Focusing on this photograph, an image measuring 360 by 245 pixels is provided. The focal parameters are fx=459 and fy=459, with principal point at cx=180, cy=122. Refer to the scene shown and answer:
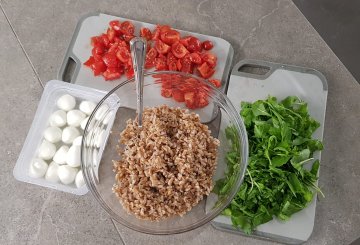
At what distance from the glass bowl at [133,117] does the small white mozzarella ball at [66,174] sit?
0.41ft

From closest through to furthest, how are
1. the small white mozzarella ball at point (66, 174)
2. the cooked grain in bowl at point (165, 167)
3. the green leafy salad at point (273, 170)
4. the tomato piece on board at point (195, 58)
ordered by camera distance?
the cooked grain in bowl at point (165, 167)
the green leafy salad at point (273, 170)
the small white mozzarella ball at point (66, 174)
the tomato piece on board at point (195, 58)

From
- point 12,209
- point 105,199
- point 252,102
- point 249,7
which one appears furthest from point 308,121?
point 12,209

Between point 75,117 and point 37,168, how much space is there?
196mm

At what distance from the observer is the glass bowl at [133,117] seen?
1.25m

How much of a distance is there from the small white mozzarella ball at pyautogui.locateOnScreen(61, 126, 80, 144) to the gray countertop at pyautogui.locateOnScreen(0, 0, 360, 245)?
0.17m

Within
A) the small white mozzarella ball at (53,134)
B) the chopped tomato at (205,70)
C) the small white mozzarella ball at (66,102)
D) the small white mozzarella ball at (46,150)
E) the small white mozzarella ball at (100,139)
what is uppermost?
the chopped tomato at (205,70)

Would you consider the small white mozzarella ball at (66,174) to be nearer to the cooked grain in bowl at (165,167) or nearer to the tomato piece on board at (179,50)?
the cooked grain in bowl at (165,167)

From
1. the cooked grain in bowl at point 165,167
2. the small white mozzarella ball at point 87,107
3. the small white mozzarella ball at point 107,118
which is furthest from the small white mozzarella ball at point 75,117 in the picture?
the cooked grain in bowl at point 165,167

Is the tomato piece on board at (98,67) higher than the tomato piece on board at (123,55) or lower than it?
lower

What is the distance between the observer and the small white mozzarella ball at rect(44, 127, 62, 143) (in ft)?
4.75

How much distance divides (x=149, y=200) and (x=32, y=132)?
52cm

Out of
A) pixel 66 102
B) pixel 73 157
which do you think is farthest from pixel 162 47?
pixel 73 157

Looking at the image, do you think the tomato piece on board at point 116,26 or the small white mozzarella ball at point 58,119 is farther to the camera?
the tomato piece on board at point 116,26

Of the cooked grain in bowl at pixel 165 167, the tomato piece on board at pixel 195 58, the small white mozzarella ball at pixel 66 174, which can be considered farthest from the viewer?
the tomato piece on board at pixel 195 58
